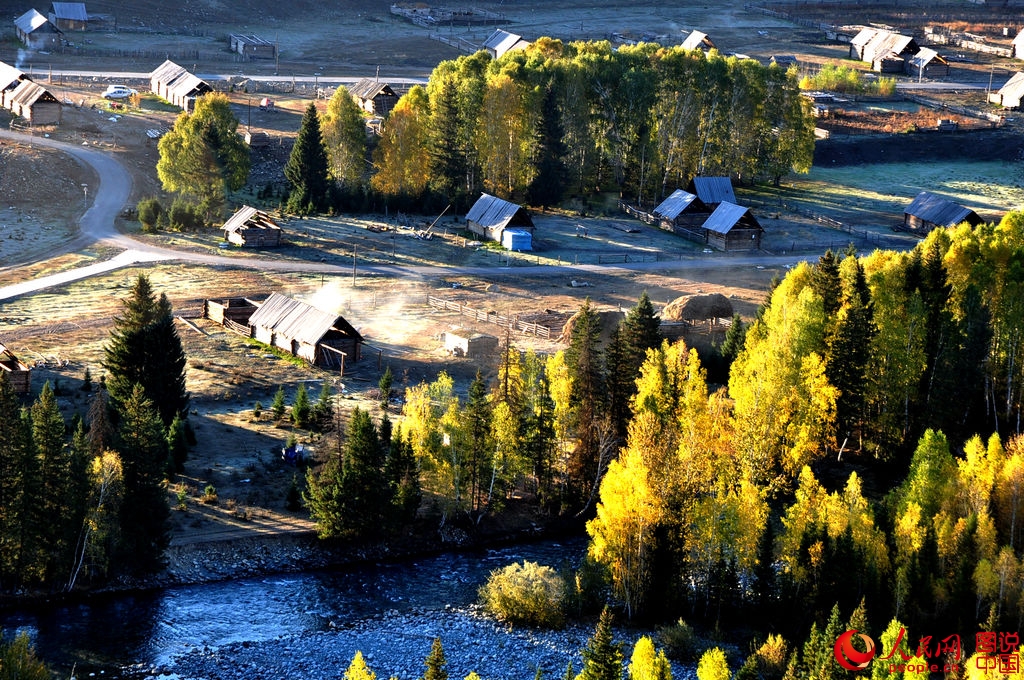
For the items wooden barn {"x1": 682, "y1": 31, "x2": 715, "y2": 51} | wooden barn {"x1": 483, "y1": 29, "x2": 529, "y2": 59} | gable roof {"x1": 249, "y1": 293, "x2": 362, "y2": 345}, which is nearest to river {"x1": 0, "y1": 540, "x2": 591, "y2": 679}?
gable roof {"x1": 249, "y1": 293, "x2": 362, "y2": 345}

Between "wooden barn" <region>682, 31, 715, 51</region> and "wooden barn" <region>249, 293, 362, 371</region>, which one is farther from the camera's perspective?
"wooden barn" <region>682, 31, 715, 51</region>

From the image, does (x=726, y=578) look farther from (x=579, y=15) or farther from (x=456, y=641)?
(x=579, y=15)

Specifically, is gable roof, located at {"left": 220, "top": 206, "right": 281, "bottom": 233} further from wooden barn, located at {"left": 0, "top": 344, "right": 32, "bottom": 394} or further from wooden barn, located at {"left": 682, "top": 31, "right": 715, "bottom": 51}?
wooden barn, located at {"left": 682, "top": 31, "right": 715, "bottom": 51}

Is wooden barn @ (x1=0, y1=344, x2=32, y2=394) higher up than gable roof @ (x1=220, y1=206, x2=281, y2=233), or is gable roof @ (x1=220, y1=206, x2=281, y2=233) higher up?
gable roof @ (x1=220, y1=206, x2=281, y2=233)

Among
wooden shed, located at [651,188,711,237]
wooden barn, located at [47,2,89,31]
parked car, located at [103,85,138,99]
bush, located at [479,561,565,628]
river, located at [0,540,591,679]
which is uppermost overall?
wooden barn, located at [47,2,89,31]

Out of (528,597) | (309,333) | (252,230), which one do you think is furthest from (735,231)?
(528,597)

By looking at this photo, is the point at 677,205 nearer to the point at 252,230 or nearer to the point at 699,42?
the point at 252,230

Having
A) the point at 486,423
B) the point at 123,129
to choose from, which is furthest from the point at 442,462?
the point at 123,129
